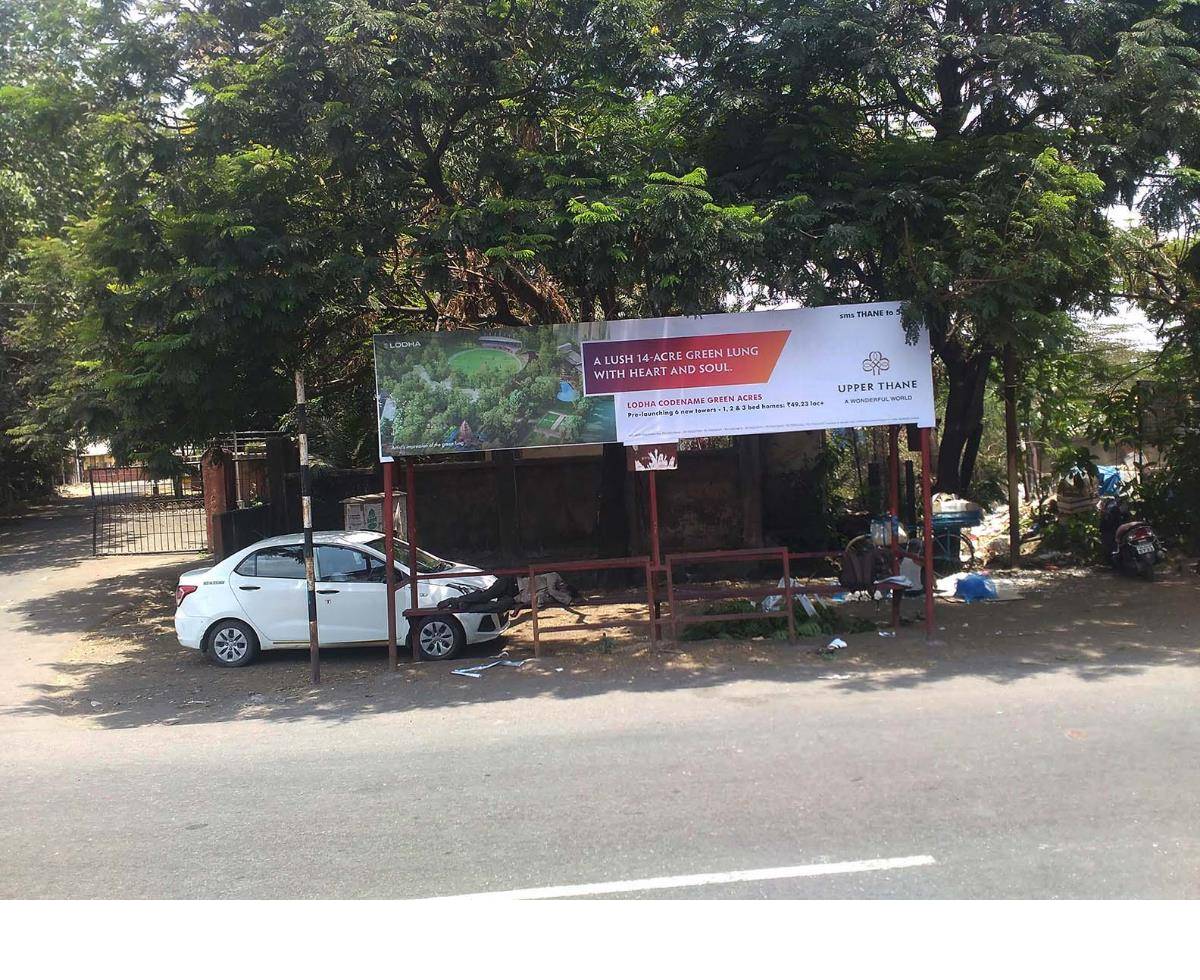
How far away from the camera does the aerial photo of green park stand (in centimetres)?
968

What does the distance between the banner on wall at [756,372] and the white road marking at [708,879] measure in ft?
18.3

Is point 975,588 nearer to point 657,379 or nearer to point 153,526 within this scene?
point 657,379

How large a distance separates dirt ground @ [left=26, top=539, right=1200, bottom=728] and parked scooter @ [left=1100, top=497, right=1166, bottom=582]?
38 cm

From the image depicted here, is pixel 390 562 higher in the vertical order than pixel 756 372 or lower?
lower

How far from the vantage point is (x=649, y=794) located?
5.81 m

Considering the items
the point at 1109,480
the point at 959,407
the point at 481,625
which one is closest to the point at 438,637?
the point at 481,625

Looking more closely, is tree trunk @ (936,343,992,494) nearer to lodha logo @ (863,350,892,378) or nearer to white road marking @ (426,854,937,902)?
lodha logo @ (863,350,892,378)

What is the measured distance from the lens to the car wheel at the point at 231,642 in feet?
34.6

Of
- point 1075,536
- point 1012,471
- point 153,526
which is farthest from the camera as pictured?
point 153,526

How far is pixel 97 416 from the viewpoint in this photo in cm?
1302

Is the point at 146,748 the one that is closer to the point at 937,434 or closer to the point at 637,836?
the point at 637,836

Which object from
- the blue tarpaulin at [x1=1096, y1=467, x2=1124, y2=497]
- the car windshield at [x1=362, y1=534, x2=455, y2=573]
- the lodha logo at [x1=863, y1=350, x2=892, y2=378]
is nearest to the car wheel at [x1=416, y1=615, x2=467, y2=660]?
the car windshield at [x1=362, y1=534, x2=455, y2=573]

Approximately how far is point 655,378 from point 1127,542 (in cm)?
738

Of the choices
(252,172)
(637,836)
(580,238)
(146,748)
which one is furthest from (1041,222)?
(146,748)
